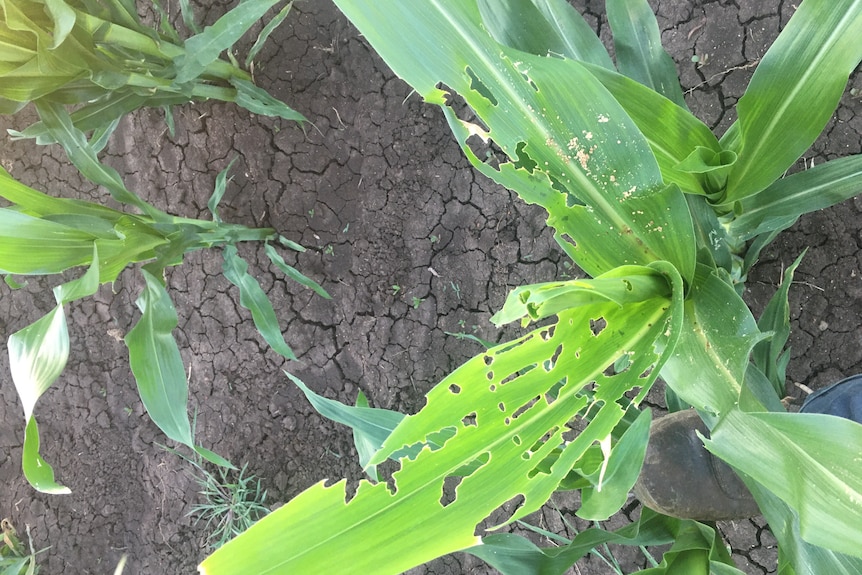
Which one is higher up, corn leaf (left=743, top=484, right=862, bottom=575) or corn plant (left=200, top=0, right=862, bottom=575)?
corn plant (left=200, top=0, right=862, bottom=575)

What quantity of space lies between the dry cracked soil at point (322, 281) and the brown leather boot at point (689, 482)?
0.23 meters

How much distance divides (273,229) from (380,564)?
1.09m

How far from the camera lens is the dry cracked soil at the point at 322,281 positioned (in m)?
1.07

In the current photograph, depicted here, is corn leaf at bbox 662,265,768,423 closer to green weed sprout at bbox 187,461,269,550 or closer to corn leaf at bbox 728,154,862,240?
corn leaf at bbox 728,154,862,240

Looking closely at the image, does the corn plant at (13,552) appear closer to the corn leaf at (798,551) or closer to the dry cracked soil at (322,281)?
the dry cracked soil at (322,281)

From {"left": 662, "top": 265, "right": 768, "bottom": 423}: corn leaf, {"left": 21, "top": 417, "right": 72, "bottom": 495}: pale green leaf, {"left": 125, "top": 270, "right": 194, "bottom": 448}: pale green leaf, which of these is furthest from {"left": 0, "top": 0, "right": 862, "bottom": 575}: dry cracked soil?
{"left": 21, "top": 417, "right": 72, "bottom": 495}: pale green leaf

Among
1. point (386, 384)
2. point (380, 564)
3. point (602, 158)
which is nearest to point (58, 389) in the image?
point (386, 384)

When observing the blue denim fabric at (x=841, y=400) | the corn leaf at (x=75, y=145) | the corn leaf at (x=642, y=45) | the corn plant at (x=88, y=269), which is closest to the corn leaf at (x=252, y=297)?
the corn plant at (x=88, y=269)

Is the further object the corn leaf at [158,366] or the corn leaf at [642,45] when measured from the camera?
the corn leaf at [158,366]

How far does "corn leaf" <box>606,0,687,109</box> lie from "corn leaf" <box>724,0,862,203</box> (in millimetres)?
146

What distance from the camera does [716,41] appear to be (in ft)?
3.52

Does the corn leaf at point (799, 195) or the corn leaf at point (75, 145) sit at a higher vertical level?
the corn leaf at point (75, 145)

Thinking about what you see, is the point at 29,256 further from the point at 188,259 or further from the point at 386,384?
the point at 386,384

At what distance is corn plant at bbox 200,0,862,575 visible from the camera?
0.50 meters
